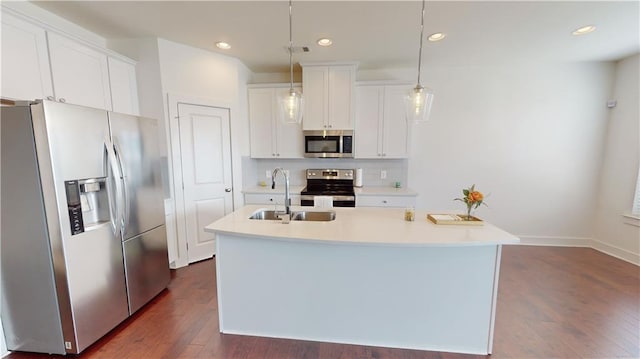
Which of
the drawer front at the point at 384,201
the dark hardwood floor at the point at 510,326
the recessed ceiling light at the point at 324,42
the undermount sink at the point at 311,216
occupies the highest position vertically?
the recessed ceiling light at the point at 324,42

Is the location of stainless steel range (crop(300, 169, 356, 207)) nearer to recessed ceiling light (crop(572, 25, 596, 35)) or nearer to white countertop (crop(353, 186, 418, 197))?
white countertop (crop(353, 186, 418, 197))

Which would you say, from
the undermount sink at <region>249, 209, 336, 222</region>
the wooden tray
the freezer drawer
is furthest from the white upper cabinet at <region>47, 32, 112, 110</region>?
the wooden tray

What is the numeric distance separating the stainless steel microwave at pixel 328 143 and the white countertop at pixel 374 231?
62.5 inches

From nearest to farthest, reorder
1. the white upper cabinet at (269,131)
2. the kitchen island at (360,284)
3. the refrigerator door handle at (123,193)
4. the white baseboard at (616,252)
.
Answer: the kitchen island at (360,284)
the refrigerator door handle at (123,193)
the white baseboard at (616,252)
the white upper cabinet at (269,131)

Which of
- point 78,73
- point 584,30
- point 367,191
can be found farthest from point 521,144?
point 78,73

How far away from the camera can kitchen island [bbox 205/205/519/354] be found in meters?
1.71

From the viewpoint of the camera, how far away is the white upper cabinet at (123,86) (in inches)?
101

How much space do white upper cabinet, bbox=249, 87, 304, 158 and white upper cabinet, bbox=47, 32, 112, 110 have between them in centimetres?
167

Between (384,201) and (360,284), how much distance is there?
1761 millimetres

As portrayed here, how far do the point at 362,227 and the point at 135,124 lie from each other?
2079 millimetres

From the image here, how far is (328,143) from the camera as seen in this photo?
359 cm

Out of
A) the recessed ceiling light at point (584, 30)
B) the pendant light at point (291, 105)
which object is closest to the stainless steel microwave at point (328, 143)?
the pendant light at point (291, 105)

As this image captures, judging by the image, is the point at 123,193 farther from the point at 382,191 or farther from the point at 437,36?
the point at 437,36

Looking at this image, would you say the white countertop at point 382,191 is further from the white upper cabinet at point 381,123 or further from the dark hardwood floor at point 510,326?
the dark hardwood floor at point 510,326
